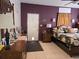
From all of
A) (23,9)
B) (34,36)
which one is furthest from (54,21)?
(23,9)

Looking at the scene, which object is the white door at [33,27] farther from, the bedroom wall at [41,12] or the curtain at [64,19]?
the curtain at [64,19]

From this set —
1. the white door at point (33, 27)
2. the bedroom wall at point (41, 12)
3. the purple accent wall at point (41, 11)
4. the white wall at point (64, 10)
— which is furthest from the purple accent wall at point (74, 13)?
the white door at point (33, 27)

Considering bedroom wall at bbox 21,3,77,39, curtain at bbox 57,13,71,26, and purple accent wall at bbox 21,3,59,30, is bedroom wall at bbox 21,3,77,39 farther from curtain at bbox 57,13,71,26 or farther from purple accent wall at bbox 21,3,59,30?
curtain at bbox 57,13,71,26

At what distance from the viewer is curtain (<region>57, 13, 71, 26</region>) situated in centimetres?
844

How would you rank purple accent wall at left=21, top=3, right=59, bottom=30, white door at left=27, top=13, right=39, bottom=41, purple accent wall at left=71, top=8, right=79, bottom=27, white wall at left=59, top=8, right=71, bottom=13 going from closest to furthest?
purple accent wall at left=21, top=3, right=59, bottom=30, white door at left=27, top=13, right=39, bottom=41, white wall at left=59, top=8, right=71, bottom=13, purple accent wall at left=71, top=8, right=79, bottom=27

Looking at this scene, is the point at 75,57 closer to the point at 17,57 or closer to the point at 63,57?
the point at 63,57

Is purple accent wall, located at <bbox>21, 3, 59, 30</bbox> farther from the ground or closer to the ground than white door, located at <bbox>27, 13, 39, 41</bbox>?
farther from the ground

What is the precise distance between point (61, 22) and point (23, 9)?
9.67 feet

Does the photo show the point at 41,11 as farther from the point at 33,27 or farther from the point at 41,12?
the point at 33,27

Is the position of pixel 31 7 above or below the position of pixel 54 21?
above

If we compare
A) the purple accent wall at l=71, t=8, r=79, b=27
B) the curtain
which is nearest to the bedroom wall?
the purple accent wall at l=71, t=8, r=79, b=27

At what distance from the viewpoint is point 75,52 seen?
4.73 m

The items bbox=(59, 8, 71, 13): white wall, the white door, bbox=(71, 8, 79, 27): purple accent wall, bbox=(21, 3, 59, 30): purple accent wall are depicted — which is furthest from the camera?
bbox=(71, 8, 79, 27): purple accent wall

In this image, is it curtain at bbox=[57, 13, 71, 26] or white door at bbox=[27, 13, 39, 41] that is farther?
curtain at bbox=[57, 13, 71, 26]
